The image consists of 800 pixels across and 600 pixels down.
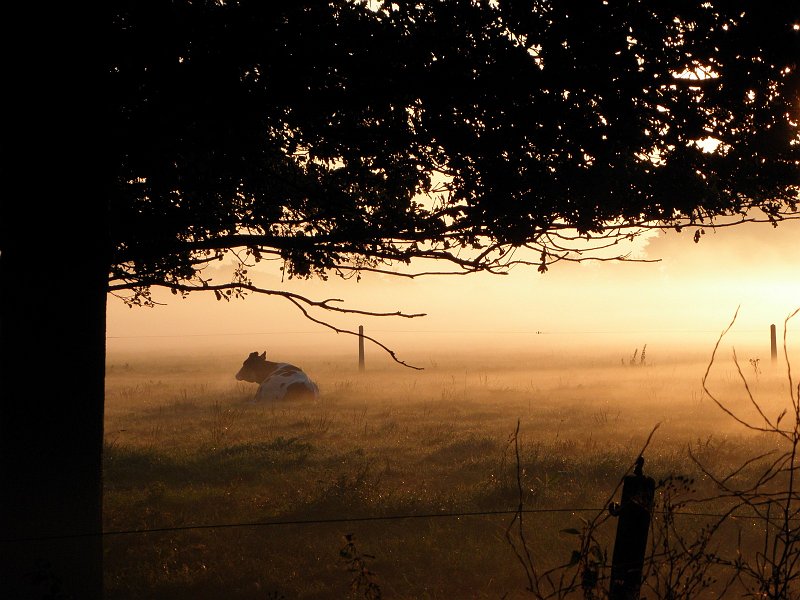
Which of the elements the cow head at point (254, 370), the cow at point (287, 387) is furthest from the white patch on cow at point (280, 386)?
the cow head at point (254, 370)

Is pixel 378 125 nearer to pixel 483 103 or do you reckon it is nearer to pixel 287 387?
pixel 483 103

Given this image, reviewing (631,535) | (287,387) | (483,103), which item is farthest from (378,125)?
(287,387)

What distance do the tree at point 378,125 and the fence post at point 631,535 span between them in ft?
9.39

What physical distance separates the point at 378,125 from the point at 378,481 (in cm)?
550

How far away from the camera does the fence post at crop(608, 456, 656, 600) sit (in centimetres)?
402

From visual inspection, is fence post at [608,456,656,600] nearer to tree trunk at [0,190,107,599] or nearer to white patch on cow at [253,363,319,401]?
tree trunk at [0,190,107,599]

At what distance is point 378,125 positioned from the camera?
6684 millimetres

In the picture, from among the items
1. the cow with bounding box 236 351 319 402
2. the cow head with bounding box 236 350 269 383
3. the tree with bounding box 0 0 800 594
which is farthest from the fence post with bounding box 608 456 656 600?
the cow head with bounding box 236 350 269 383

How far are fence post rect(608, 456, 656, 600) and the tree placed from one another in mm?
2861

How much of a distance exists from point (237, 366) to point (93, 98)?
131ft

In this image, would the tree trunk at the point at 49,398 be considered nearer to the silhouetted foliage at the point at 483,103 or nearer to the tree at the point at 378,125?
the tree at the point at 378,125

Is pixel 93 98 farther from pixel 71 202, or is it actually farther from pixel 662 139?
pixel 662 139

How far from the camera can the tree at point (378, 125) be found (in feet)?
18.7

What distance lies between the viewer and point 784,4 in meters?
5.62
